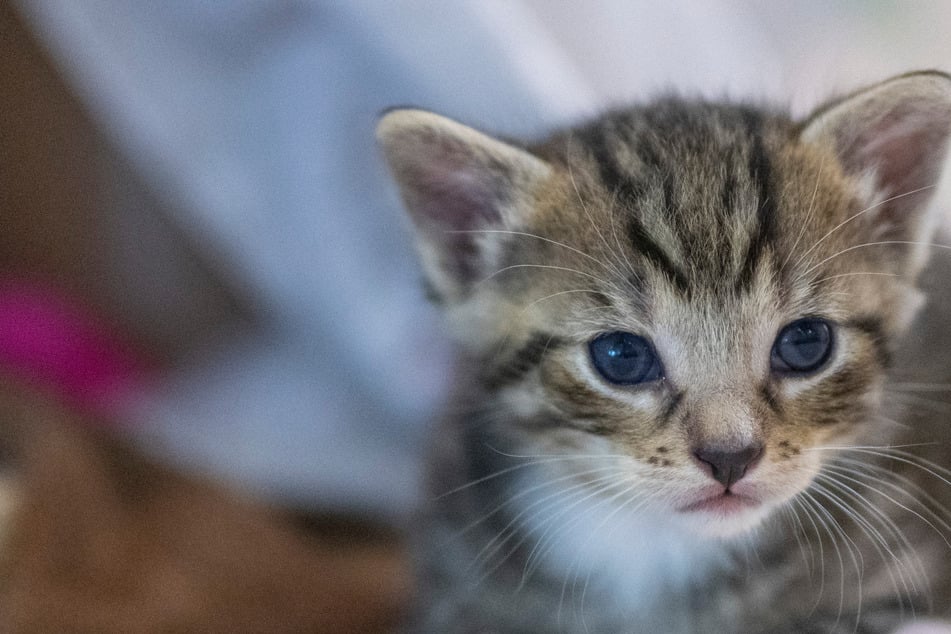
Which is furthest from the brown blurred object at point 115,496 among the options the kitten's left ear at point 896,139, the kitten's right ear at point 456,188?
the kitten's left ear at point 896,139

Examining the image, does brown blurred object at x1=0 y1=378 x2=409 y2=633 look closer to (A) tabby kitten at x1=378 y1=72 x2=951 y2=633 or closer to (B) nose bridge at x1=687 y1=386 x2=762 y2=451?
(A) tabby kitten at x1=378 y1=72 x2=951 y2=633

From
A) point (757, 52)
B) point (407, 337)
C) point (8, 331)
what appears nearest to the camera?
point (757, 52)

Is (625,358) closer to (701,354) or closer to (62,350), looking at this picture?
(701,354)

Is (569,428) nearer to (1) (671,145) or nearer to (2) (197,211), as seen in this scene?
(1) (671,145)

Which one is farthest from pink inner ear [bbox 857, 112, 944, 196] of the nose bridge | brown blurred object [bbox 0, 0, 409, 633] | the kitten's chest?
brown blurred object [bbox 0, 0, 409, 633]

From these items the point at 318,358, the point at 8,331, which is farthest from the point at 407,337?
the point at 8,331

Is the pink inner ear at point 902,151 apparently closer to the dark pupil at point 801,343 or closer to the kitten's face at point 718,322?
the kitten's face at point 718,322

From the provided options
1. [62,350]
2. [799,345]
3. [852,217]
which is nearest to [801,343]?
[799,345]
